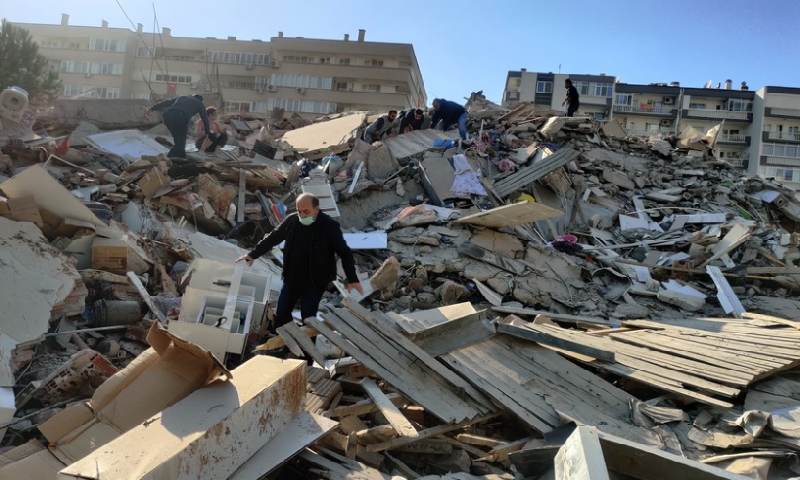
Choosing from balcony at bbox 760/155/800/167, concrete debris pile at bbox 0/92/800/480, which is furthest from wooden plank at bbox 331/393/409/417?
balcony at bbox 760/155/800/167

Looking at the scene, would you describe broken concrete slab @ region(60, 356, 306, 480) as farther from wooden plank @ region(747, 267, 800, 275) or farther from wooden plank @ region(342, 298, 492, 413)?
wooden plank @ region(747, 267, 800, 275)

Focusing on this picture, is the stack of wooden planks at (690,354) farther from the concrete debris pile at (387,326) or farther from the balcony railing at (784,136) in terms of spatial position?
the balcony railing at (784,136)

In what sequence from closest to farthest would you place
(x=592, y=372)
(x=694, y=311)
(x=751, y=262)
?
(x=592, y=372) < (x=694, y=311) < (x=751, y=262)

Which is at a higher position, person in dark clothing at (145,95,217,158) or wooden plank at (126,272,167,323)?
person in dark clothing at (145,95,217,158)

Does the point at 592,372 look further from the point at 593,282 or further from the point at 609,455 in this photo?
the point at 593,282

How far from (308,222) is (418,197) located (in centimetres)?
500

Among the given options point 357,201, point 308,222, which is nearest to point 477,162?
point 357,201

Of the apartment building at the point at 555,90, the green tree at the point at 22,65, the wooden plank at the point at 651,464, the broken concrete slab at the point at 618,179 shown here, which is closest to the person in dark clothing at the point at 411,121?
the broken concrete slab at the point at 618,179

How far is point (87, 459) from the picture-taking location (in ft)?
7.33

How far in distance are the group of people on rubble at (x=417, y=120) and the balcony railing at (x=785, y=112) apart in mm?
46782

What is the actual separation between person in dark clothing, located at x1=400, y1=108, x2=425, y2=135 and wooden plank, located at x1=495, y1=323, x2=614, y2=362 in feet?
26.2

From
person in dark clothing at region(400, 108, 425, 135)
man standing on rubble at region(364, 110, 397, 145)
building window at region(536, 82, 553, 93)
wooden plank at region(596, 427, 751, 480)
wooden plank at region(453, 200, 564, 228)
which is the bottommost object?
→ wooden plank at region(596, 427, 751, 480)

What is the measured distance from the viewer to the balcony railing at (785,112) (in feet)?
155

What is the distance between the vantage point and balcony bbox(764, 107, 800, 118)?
47.2m
